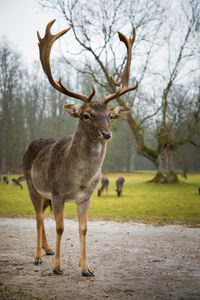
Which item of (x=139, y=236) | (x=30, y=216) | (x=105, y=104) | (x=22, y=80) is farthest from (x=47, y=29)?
(x=22, y=80)

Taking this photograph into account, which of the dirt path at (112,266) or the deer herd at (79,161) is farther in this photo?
the deer herd at (79,161)

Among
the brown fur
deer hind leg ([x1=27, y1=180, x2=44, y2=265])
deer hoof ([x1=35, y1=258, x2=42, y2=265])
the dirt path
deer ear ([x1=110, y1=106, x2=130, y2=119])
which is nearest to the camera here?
the dirt path

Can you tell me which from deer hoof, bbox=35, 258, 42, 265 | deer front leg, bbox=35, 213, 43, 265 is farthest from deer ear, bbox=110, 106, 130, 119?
deer hoof, bbox=35, 258, 42, 265

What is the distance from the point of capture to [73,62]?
20.4 metres

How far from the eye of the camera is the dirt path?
345 centimetres

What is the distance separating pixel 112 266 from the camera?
14.5ft

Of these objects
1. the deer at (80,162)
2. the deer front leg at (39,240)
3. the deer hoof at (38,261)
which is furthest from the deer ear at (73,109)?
the deer hoof at (38,261)

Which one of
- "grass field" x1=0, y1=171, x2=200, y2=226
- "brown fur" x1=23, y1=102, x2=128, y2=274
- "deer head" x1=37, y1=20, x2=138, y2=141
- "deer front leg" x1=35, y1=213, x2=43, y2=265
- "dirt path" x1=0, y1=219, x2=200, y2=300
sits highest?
"deer head" x1=37, y1=20, x2=138, y2=141

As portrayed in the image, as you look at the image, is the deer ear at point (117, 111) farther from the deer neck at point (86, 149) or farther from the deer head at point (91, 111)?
the deer neck at point (86, 149)

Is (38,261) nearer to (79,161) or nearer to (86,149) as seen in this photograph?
(79,161)

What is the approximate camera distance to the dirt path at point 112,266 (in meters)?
3.45

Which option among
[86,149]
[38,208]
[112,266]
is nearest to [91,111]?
[86,149]

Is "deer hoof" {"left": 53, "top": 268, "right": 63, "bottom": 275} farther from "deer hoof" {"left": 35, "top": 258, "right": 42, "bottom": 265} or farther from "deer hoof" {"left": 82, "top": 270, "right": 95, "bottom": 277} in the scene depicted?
"deer hoof" {"left": 35, "top": 258, "right": 42, "bottom": 265}

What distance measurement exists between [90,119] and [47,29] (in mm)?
1926
